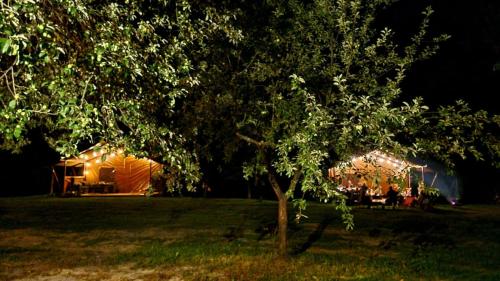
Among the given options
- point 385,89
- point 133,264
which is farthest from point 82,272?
point 385,89

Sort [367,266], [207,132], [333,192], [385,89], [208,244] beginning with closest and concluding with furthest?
1. [333,192]
2. [385,89]
3. [207,132]
4. [367,266]
5. [208,244]

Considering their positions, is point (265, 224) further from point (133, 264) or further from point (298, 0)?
point (298, 0)

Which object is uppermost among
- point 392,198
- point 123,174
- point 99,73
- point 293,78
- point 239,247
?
point 293,78

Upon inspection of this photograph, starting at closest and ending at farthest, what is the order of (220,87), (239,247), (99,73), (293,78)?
(99,73)
(293,78)
(220,87)
(239,247)

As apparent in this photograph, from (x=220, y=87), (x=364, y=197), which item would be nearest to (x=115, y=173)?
(x=364, y=197)

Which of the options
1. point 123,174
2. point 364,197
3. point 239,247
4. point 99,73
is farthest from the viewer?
point 123,174

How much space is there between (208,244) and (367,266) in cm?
534

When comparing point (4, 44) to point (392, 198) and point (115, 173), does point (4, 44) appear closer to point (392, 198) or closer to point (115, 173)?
point (392, 198)

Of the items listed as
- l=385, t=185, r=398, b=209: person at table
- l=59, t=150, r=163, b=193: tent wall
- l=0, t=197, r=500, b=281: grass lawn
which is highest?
l=59, t=150, r=163, b=193: tent wall

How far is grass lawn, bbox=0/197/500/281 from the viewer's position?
12406 millimetres

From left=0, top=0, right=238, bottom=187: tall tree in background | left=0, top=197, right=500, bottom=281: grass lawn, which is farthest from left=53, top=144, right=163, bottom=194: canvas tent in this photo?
left=0, top=0, right=238, bottom=187: tall tree in background

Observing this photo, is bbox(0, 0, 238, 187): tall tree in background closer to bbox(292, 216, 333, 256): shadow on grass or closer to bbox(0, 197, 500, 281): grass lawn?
bbox(0, 197, 500, 281): grass lawn

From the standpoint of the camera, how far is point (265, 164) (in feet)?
42.6

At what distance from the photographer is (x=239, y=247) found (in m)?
15.6
